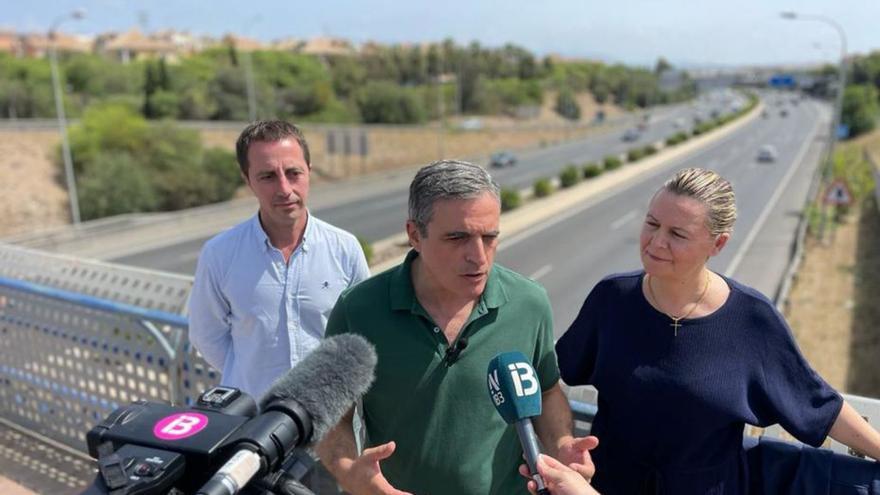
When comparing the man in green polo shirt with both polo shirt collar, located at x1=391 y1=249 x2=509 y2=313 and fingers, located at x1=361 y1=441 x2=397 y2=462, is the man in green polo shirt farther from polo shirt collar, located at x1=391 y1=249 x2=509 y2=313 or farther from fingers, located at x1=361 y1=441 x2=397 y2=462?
fingers, located at x1=361 y1=441 x2=397 y2=462

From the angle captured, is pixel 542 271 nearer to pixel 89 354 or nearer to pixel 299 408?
pixel 89 354

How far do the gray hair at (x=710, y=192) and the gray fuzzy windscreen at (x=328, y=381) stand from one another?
1.07m

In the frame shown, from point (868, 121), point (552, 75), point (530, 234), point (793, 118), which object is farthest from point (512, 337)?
point (552, 75)

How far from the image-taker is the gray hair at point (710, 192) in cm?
207

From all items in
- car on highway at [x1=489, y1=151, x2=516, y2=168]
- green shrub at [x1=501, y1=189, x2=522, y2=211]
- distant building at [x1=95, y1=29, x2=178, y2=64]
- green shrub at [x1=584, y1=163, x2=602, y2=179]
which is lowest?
car on highway at [x1=489, y1=151, x2=516, y2=168]

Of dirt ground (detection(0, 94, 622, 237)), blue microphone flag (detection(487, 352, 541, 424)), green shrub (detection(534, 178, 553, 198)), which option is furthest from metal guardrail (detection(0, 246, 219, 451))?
dirt ground (detection(0, 94, 622, 237))

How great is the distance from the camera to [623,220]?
88.4 ft

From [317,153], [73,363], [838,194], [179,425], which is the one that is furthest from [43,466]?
[317,153]

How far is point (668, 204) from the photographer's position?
82.7 inches

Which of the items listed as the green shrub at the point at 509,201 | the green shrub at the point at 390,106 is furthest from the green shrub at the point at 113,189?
the green shrub at the point at 390,106

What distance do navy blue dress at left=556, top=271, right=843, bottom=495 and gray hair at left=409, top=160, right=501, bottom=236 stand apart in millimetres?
610

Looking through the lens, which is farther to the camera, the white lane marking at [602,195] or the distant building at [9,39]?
the distant building at [9,39]

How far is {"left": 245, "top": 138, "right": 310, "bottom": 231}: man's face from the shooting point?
2.87m

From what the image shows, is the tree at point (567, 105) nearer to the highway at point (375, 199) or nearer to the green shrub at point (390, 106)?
the green shrub at point (390, 106)
